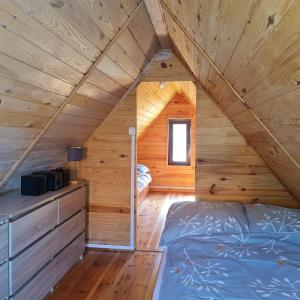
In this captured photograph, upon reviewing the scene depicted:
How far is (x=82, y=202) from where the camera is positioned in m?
2.99

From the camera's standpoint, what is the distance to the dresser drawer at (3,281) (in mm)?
1720

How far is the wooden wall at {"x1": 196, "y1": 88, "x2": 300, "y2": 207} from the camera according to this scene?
2.88 m

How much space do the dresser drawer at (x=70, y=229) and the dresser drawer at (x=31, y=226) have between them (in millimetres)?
185

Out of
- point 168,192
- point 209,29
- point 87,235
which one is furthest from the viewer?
point 168,192

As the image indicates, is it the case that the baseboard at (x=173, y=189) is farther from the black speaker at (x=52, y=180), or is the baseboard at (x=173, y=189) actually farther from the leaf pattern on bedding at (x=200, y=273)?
the leaf pattern on bedding at (x=200, y=273)

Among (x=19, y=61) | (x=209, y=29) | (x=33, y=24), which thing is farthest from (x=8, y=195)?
(x=209, y=29)

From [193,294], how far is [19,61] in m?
1.45

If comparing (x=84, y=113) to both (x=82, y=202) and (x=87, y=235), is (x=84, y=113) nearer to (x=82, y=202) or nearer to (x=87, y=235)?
(x=82, y=202)

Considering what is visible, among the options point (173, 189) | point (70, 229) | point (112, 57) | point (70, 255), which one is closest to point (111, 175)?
point (70, 229)

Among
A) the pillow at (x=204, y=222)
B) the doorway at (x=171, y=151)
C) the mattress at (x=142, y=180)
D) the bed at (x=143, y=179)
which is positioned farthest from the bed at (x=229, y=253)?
the doorway at (x=171, y=151)

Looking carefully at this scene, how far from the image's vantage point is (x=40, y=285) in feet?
7.11

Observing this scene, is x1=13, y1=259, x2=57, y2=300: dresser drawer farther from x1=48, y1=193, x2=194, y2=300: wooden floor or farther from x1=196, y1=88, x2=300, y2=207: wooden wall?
x1=196, y1=88, x2=300, y2=207: wooden wall

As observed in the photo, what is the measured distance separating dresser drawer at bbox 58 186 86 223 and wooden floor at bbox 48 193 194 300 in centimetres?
59

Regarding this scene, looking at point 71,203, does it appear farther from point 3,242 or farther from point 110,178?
point 3,242
